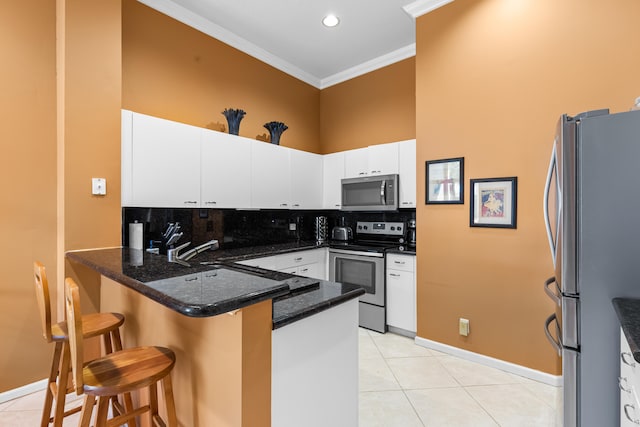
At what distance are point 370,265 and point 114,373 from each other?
2.52 m

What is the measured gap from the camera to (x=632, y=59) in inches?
78.9

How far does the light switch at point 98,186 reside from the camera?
2.25 m

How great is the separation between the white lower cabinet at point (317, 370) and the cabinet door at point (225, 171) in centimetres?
195

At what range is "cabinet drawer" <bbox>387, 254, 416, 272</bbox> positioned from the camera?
3072 mm

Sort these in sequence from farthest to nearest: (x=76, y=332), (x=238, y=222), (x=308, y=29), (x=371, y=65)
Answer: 1. (x=371, y=65)
2. (x=238, y=222)
3. (x=308, y=29)
4. (x=76, y=332)

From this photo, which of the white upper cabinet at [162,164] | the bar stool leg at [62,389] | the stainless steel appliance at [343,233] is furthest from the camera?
the stainless steel appliance at [343,233]

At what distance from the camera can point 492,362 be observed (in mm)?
2551

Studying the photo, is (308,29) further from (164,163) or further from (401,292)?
(401,292)

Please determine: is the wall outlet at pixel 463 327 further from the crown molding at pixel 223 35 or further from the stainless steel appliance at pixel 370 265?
the crown molding at pixel 223 35

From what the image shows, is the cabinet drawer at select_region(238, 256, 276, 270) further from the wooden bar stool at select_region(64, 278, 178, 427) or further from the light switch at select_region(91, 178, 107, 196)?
the wooden bar stool at select_region(64, 278, 178, 427)

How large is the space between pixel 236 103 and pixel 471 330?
11.0 ft

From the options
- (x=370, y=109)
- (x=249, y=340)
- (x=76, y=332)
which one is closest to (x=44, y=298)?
(x=76, y=332)

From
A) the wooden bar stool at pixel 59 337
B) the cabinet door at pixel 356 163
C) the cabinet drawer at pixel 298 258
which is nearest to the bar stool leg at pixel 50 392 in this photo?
the wooden bar stool at pixel 59 337

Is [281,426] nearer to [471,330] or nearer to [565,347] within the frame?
[565,347]
